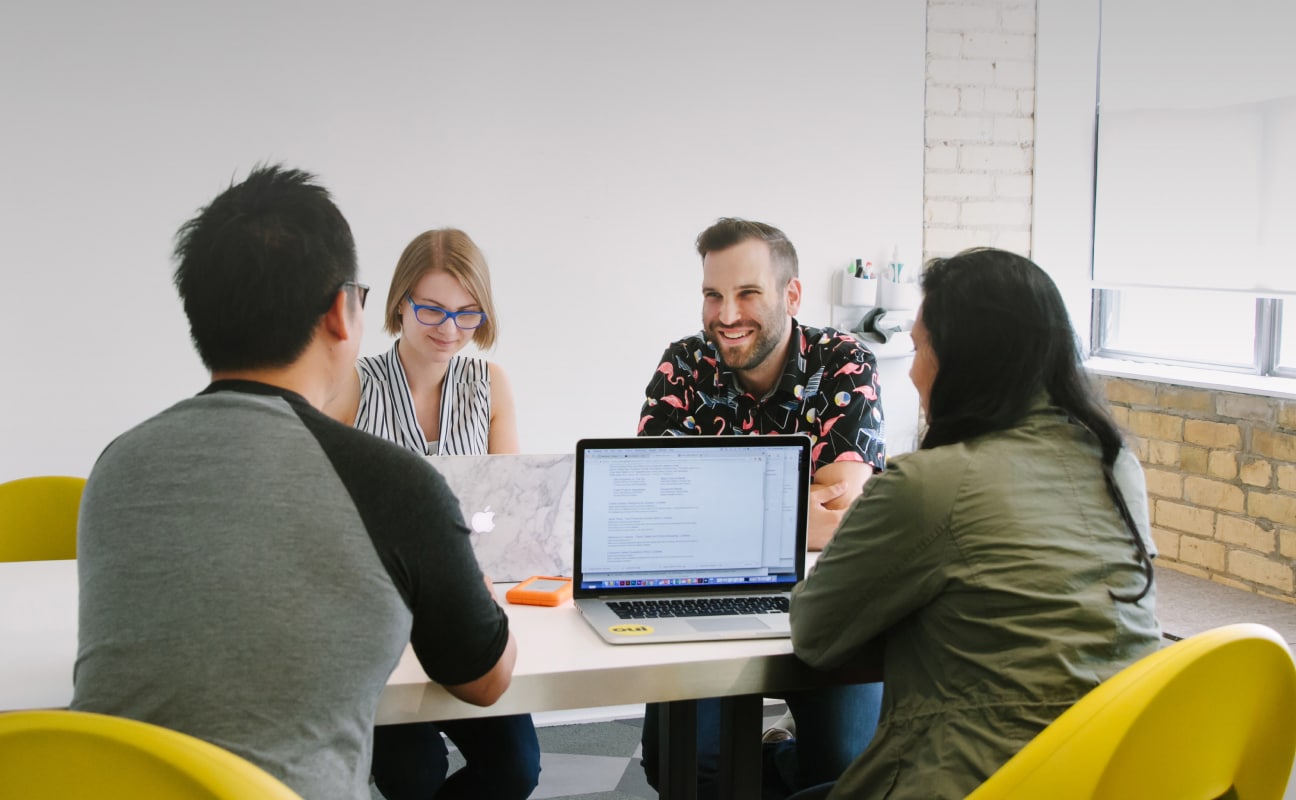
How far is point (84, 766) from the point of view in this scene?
38.8 inches

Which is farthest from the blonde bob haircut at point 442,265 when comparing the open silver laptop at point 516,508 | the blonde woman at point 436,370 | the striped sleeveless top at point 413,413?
the open silver laptop at point 516,508

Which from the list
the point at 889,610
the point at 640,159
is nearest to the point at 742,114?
the point at 640,159

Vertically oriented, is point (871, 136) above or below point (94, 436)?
above

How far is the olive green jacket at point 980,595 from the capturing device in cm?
142

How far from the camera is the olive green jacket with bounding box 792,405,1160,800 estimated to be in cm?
142

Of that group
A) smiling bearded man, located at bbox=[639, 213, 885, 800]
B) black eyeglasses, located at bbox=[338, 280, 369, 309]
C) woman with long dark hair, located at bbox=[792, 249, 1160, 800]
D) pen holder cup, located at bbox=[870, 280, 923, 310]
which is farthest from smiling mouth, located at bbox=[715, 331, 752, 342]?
pen holder cup, located at bbox=[870, 280, 923, 310]

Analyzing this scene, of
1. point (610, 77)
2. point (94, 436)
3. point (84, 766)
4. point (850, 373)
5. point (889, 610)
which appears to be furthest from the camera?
point (610, 77)

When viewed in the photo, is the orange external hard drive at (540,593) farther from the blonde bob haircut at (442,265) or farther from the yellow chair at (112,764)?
the yellow chair at (112,764)

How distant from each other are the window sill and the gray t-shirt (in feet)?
7.99

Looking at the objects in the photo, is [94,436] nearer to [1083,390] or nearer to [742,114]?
[742,114]

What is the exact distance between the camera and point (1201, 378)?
3258mm

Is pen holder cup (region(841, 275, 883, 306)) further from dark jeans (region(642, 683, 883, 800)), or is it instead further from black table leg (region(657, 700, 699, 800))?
black table leg (region(657, 700, 699, 800))

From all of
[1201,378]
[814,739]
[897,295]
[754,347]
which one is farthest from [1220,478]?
[814,739]

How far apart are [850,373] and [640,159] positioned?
1365 millimetres
